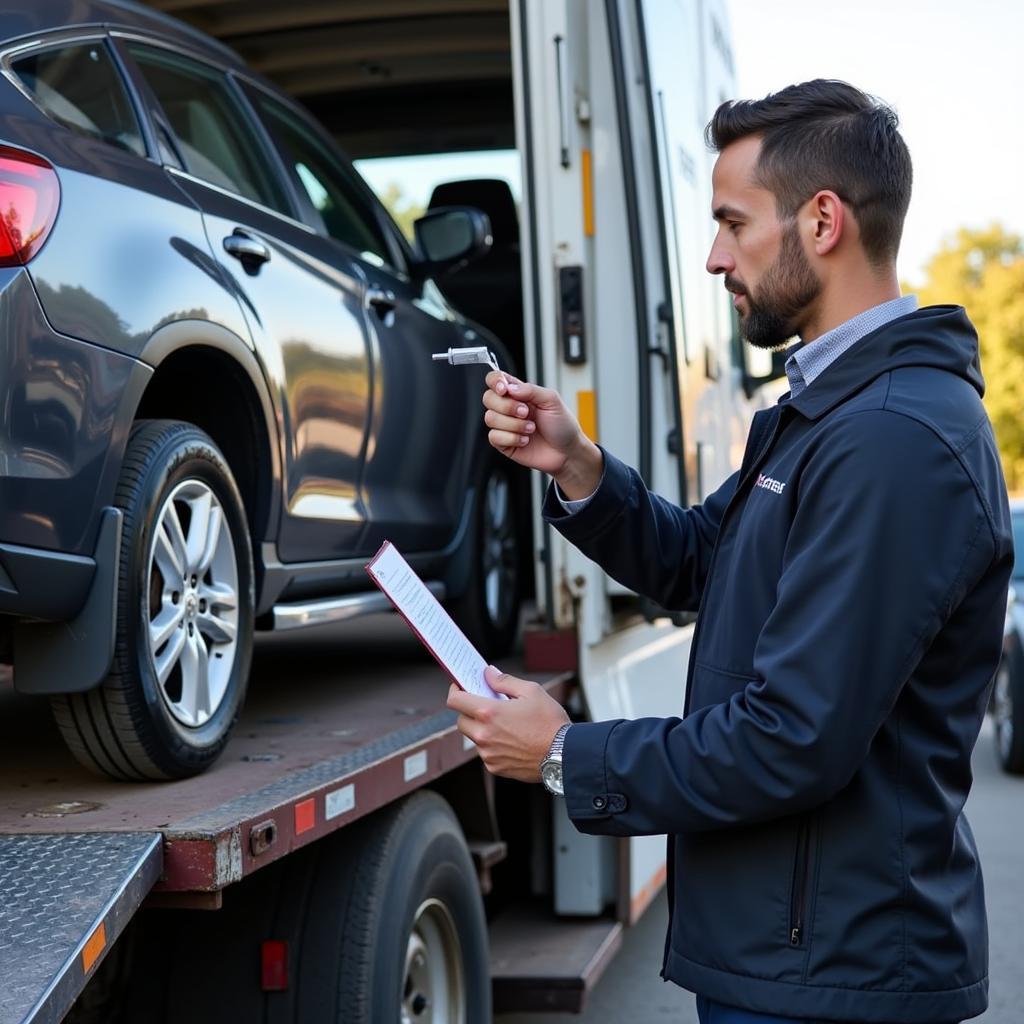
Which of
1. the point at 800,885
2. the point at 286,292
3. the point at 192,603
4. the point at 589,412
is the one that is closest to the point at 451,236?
the point at 589,412

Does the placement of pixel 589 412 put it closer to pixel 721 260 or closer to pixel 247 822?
pixel 247 822

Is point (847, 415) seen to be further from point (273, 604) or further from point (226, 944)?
point (273, 604)

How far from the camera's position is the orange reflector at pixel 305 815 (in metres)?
2.71

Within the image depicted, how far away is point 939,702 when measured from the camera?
1.87m

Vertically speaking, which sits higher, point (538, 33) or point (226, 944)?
point (538, 33)

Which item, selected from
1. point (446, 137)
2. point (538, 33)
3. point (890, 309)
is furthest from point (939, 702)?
point (446, 137)

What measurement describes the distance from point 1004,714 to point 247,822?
26.0 ft

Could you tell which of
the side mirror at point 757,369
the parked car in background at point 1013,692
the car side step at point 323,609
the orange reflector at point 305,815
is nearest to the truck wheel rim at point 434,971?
the orange reflector at point 305,815

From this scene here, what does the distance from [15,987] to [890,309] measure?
1.37 metres

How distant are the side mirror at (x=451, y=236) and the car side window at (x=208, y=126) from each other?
855mm

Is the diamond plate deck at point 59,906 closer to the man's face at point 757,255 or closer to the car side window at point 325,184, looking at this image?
the man's face at point 757,255

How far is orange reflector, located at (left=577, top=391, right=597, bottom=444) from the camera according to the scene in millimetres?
4289

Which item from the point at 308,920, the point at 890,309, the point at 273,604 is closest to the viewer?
the point at 890,309

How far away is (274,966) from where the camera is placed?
9.74 feet
